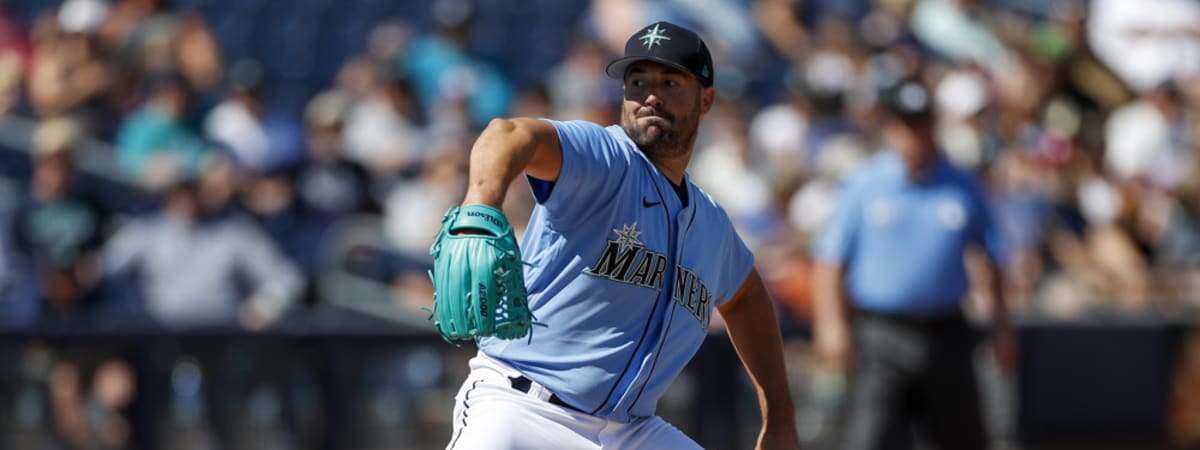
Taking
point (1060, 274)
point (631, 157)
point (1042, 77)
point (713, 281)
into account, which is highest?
point (631, 157)

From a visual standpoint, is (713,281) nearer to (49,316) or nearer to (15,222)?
(49,316)

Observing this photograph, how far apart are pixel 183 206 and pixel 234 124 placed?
1531mm

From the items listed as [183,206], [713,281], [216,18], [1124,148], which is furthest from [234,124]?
[713,281]

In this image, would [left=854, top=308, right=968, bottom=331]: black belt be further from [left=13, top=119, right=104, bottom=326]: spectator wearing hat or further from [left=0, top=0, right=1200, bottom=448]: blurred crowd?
[left=13, top=119, right=104, bottom=326]: spectator wearing hat

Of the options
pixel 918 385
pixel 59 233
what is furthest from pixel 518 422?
pixel 59 233

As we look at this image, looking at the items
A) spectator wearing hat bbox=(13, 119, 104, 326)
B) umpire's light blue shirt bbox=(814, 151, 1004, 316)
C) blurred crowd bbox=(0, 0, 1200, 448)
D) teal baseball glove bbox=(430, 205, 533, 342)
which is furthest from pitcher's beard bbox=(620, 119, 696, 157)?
spectator wearing hat bbox=(13, 119, 104, 326)

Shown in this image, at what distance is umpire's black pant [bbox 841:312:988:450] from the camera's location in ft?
25.6

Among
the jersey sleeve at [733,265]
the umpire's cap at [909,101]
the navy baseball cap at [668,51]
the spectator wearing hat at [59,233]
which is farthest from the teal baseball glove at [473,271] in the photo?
the spectator wearing hat at [59,233]

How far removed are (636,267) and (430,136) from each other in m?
7.18

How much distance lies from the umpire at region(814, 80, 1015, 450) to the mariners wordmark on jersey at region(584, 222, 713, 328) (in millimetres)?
3436

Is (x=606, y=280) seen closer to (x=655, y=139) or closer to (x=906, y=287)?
(x=655, y=139)

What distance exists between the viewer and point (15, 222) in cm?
1012

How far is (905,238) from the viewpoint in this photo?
7.93 m

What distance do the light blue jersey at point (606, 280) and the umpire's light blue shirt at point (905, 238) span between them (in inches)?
139
